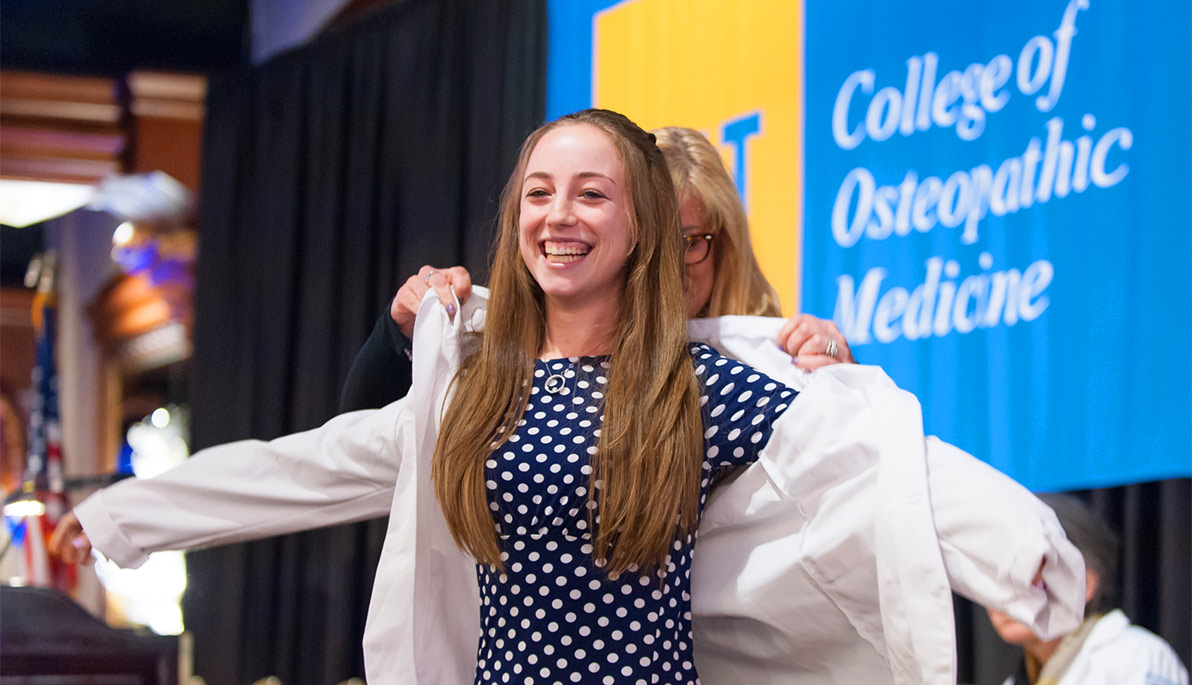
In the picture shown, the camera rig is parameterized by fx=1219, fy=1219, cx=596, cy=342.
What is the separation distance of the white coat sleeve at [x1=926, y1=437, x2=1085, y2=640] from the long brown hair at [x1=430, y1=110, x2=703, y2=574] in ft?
0.97

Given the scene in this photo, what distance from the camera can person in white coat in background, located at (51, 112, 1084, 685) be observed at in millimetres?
1300

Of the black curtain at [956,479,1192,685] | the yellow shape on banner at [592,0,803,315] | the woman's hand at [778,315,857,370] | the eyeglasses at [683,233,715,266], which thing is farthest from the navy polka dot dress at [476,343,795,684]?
the yellow shape on banner at [592,0,803,315]

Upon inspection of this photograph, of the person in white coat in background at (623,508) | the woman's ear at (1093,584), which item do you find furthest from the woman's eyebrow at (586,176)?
the woman's ear at (1093,584)

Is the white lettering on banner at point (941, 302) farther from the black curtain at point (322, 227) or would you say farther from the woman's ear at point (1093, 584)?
the black curtain at point (322, 227)

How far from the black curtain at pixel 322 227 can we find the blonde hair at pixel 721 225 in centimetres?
148

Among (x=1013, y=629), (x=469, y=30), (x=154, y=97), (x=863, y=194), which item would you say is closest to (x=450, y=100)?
(x=469, y=30)

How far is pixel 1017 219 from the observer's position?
236 centimetres

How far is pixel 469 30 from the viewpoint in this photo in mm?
3770

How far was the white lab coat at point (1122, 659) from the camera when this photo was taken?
7.32 feet

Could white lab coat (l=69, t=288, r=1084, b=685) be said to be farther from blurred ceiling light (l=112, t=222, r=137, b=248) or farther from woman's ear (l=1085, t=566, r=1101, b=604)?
blurred ceiling light (l=112, t=222, r=137, b=248)

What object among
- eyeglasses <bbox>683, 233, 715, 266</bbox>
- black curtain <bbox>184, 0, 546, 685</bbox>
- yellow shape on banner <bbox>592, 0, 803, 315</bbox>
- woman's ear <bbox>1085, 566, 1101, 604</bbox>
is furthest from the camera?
black curtain <bbox>184, 0, 546, 685</bbox>

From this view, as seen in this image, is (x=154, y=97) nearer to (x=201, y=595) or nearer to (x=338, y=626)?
(x=201, y=595)

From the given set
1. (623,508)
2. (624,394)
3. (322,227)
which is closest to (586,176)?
(624,394)

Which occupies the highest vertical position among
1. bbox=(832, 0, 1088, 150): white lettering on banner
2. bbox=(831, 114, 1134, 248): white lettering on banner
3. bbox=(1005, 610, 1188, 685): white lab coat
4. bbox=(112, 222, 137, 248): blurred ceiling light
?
bbox=(112, 222, 137, 248): blurred ceiling light
